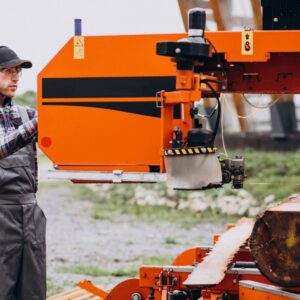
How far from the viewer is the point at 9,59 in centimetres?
620

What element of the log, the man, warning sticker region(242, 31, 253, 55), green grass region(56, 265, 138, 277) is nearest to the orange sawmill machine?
warning sticker region(242, 31, 253, 55)

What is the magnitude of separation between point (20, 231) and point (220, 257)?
4.06 ft

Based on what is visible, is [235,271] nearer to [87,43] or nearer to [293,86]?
[293,86]

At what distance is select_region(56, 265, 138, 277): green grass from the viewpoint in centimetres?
1028

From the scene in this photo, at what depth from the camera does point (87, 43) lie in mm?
5949

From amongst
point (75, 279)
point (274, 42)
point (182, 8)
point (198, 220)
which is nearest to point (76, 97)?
point (274, 42)

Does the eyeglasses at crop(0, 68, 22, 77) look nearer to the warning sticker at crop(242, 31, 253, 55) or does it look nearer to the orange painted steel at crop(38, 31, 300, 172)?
the orange painted steel at crop(38, 31, 300, 172)

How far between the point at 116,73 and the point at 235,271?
54.0 inches

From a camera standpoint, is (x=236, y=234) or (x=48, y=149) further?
(x=236, y=234)

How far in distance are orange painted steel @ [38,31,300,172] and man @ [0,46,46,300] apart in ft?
0.55

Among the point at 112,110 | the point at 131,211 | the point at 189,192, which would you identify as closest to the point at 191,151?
the point at 112,110

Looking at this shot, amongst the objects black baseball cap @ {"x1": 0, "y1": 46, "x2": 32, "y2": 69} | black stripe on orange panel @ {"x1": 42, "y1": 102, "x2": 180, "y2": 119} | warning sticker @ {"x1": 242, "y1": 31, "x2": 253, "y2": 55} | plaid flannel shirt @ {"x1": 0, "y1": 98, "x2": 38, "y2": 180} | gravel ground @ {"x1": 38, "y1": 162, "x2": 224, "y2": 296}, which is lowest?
gravel ground @ {"x1": 38, "y1": 162, "x2": 224, "y2": 296}

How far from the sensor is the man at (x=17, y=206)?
19.8 ft

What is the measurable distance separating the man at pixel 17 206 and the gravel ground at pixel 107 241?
11.0 feet
